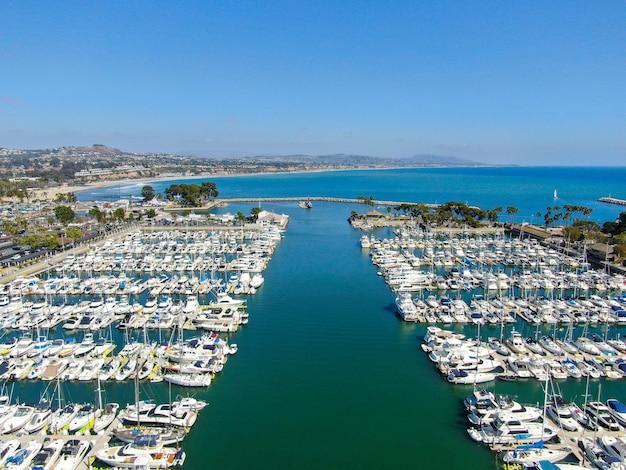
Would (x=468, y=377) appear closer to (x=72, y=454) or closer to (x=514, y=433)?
(x=514, y=433)

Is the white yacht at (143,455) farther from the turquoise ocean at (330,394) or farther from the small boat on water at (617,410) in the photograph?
the small boat on water at (617,410)

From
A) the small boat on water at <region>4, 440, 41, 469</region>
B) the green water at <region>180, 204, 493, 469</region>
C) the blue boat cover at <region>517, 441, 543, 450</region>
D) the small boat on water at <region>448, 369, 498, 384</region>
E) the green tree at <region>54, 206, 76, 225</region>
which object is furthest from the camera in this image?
the green tree at <region>54, 206, 76, 225</region>

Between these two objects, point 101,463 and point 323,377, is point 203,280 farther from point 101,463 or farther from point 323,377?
point 101,463

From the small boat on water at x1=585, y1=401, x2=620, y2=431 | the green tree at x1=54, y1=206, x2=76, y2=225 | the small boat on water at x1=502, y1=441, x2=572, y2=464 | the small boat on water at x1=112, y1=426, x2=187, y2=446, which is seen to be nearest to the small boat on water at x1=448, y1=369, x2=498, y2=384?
the small boat on water at x1=585, y1=401, x2=620, y2=431

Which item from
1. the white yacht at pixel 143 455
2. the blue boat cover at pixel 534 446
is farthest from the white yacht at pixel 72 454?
the blue boat cover at pixel 534 446

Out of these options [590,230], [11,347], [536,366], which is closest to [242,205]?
[590,230]

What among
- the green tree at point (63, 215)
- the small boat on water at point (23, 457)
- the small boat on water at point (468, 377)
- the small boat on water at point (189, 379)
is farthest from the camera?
the green tree at point (63, 215)

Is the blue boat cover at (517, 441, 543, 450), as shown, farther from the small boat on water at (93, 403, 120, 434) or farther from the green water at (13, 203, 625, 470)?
the small boat on water at (93, 403, 120, 434)

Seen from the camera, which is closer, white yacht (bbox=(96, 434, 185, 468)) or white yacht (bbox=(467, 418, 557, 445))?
white yacht (bbox=(96, 434, 185, 468))

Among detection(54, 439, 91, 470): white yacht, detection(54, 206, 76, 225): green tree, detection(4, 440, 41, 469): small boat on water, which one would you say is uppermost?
detection(54, 206, 76, 225): green tree

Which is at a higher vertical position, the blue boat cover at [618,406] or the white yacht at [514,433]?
the blue boat cover at [618,406]

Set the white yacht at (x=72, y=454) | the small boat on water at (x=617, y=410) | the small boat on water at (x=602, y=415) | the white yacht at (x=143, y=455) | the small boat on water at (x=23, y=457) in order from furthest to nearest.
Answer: the small boat on water at (x=617, y=410), the small boat on water at (x=602, y=415), the white yacht at (x=143, y=455), the white yacht at (x=72, y=454), the small boat on water at (x=23, y=457)
